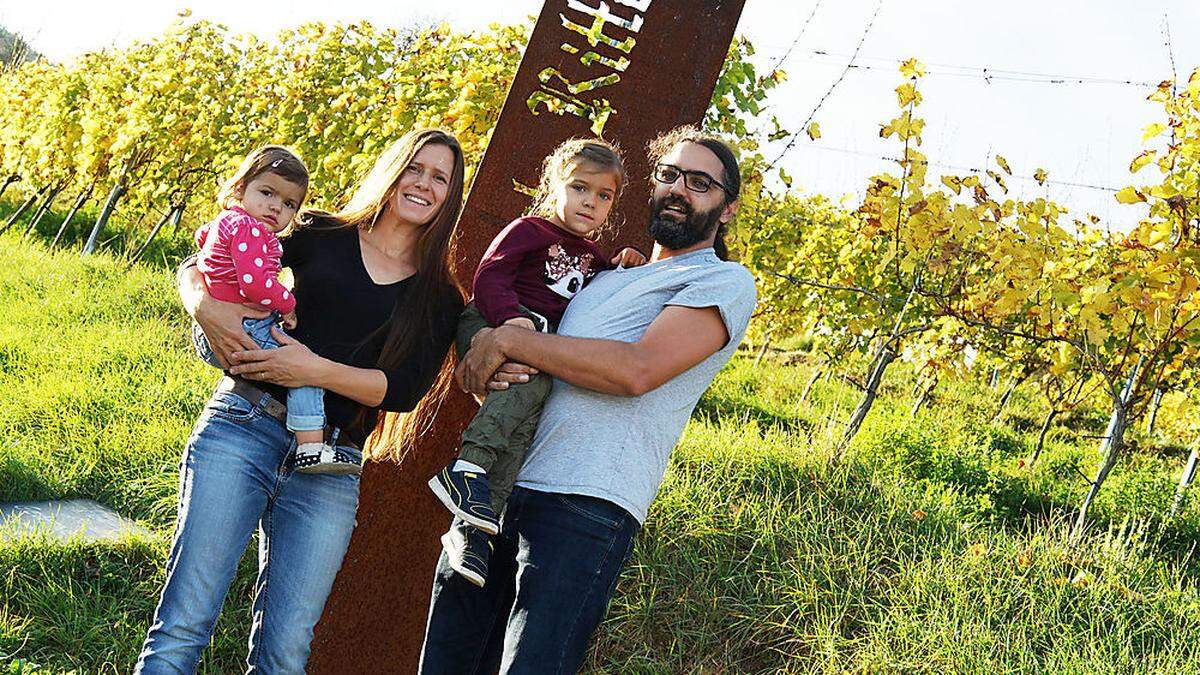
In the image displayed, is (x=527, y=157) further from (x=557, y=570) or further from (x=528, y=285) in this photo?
(x=557, y=570)

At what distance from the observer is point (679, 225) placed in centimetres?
243

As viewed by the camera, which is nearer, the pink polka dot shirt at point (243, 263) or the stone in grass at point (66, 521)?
the pink polka dot shirt at point (243, 263)

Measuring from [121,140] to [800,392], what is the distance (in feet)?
20.2

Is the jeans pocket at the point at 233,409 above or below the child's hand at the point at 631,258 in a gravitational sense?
below

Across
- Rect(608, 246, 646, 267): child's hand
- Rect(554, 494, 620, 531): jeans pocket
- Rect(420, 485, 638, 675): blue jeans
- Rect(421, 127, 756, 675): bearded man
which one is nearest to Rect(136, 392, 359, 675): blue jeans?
Rect(421, 127, 756, 675): bearded man

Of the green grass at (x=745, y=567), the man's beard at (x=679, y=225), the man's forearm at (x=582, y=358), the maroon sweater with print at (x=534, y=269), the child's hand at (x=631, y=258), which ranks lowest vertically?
the green grass at (x=745, y=567)

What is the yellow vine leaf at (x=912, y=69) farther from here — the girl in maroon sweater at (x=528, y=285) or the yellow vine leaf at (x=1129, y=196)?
the girl in maroon sweater at (x=528, y=285)

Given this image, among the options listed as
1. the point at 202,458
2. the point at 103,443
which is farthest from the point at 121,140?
the point at 202,458

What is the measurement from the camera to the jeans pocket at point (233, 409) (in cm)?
240

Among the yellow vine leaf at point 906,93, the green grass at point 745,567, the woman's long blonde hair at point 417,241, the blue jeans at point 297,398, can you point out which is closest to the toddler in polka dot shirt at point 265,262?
the blue jeans at point 297,398

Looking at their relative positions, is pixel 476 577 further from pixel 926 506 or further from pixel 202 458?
pixel 926 506

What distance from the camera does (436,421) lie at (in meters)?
3.45

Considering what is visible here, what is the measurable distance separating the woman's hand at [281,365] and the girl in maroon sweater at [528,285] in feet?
1.13

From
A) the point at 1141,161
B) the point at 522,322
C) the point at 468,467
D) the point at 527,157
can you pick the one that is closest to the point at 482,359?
the point at 522,322
